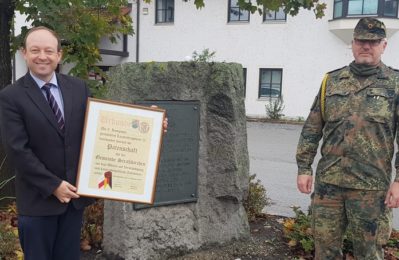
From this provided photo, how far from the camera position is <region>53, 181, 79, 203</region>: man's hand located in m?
2.46

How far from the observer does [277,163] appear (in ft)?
33.7

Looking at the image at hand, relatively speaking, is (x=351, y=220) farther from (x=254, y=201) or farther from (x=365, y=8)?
(x=365, y=8)

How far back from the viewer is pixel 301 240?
4.48m

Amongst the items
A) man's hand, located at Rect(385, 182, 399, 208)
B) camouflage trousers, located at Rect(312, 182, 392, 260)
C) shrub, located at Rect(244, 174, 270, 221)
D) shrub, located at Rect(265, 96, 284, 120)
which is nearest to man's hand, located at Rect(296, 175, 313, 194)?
camouflage trousers, located at Rect(312, 182, 392, 260)

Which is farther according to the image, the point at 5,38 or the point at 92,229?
the point at 5,38

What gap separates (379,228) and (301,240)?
4.82 feet

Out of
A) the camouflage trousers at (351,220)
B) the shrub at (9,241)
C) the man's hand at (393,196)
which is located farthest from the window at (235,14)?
the man's hand at (393,196)

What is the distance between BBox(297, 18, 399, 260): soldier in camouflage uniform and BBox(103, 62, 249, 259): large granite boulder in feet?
4.14

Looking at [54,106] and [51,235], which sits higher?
[54,106]

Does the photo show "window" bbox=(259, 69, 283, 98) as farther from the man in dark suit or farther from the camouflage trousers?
the man in dark suit

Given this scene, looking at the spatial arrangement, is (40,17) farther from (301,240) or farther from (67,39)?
(301,240)

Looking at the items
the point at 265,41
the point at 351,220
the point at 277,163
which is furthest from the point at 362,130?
the point at 265,41

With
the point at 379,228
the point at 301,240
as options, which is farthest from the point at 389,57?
the point at 379,228

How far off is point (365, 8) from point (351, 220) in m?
16.2
